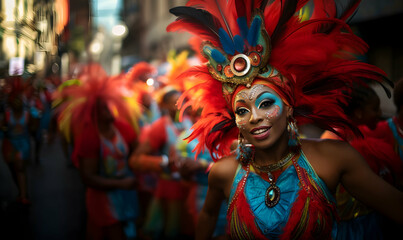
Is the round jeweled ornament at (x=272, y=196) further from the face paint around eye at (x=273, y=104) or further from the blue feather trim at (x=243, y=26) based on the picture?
the blue feather trim at (x=243, y=26)

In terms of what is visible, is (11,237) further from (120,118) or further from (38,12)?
(38,12)

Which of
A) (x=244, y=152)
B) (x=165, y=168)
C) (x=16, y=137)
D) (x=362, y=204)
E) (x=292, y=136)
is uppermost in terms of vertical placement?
(x=292, y=136)

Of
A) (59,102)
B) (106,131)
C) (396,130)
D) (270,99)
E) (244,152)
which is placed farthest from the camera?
(59,102)

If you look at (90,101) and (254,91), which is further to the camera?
(90,101)

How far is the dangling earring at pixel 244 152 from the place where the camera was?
2.27 m

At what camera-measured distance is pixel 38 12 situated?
576cm

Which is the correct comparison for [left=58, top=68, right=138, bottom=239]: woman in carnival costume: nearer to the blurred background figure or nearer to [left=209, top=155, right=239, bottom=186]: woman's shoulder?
the blurred background figure

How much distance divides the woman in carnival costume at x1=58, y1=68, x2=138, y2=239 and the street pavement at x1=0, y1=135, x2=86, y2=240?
69.4 inches

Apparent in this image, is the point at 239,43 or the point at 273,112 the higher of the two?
the point at 239,43

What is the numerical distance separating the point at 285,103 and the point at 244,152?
1.21ft

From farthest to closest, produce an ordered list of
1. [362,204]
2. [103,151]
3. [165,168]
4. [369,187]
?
1. [165,168]
2. [103,151]
3. [362,204]
4. [369,187]

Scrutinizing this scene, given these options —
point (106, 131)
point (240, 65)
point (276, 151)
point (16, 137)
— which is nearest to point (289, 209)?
point (276, 151)

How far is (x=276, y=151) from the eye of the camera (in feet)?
7.13

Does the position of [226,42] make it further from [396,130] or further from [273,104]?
[396,130]
